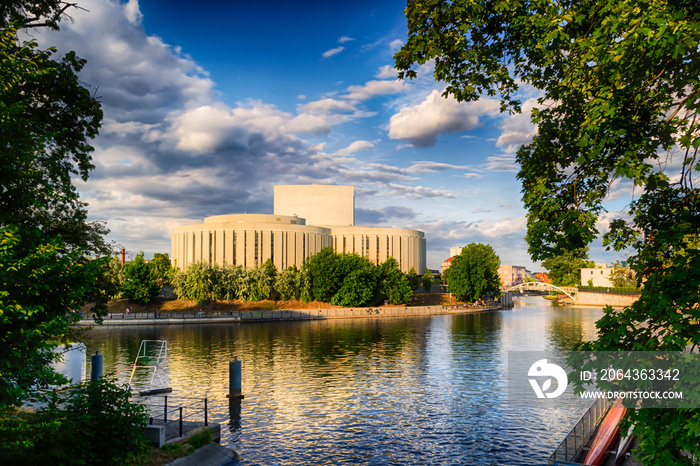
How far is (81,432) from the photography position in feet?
39.7

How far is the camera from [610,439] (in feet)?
51.1

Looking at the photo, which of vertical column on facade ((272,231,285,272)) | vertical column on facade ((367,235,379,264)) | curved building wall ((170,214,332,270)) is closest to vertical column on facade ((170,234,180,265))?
curved building wall ((170,214,332,270))

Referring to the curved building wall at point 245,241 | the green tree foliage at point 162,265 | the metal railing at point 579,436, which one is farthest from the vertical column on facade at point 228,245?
the metal railing at point 579,436

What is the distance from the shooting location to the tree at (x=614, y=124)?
762 centimetres

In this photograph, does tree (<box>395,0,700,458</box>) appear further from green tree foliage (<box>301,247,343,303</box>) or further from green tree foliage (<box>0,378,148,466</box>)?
green tree foliage (<box>301,247,343,303</box>)

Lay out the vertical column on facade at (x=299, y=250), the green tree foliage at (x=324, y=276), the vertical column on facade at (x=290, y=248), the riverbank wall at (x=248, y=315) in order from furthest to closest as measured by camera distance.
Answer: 1. the vertical column on facade at (x=299, y=250)
2. the vertical column on facade at (x=290, y=248)
3. the green tree foliage at (x=324, y=276)
4. the riverbank wall at (x=248, y=315)

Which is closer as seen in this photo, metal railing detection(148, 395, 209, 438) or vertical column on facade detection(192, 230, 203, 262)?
metal railing detection(148, 395, 209, 438)

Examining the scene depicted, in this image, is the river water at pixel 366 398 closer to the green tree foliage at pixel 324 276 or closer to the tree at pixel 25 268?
the tree at pixel 25 268

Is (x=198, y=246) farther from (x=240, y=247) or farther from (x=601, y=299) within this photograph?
(x=601, y=299)

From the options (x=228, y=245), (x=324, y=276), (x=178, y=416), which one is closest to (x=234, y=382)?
(x=178, y=416)

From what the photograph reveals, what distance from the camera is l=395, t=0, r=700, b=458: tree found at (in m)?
7.62

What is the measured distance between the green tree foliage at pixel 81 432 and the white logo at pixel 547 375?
75.6 feet

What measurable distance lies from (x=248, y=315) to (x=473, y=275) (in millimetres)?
67304

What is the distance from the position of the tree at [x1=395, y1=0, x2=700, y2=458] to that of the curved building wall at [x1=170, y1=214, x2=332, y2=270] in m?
142
